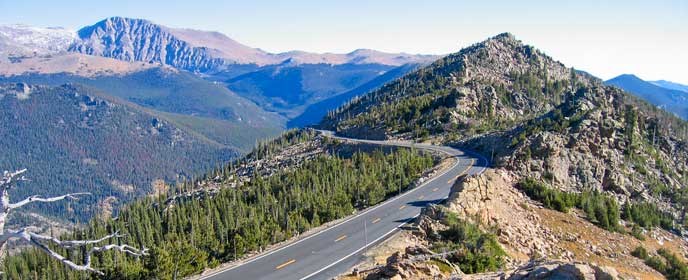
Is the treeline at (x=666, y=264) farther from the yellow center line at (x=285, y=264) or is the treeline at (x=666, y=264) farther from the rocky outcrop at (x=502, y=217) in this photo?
the yellow center line at (x=285, y=264)

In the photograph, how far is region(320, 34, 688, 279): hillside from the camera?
3744 cm

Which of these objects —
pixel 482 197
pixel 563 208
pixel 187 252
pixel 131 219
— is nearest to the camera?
pixel 187 252

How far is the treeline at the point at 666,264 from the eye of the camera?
43.6m

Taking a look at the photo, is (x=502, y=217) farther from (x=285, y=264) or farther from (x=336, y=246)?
(x=285, y=264)

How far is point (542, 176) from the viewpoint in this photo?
63.9 metres

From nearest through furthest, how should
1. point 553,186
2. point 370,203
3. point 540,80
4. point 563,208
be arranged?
point 563,208 → point 370,203 → point 553,186 → point 540,80

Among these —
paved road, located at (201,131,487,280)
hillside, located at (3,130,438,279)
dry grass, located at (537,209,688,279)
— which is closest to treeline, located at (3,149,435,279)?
hillside, located at (3,130,438,279)

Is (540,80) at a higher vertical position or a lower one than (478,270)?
higher

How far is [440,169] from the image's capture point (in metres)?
69.6

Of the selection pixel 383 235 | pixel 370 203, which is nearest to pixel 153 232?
pixel 370 203

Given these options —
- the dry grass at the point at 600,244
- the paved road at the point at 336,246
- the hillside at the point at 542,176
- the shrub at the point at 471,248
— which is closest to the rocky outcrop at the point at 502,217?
the hillside at the point at 542,176

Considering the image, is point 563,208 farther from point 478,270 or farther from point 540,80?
→ point 540,80

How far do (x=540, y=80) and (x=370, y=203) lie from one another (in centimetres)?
11573

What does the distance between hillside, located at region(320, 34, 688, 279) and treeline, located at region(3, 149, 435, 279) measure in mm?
13169
